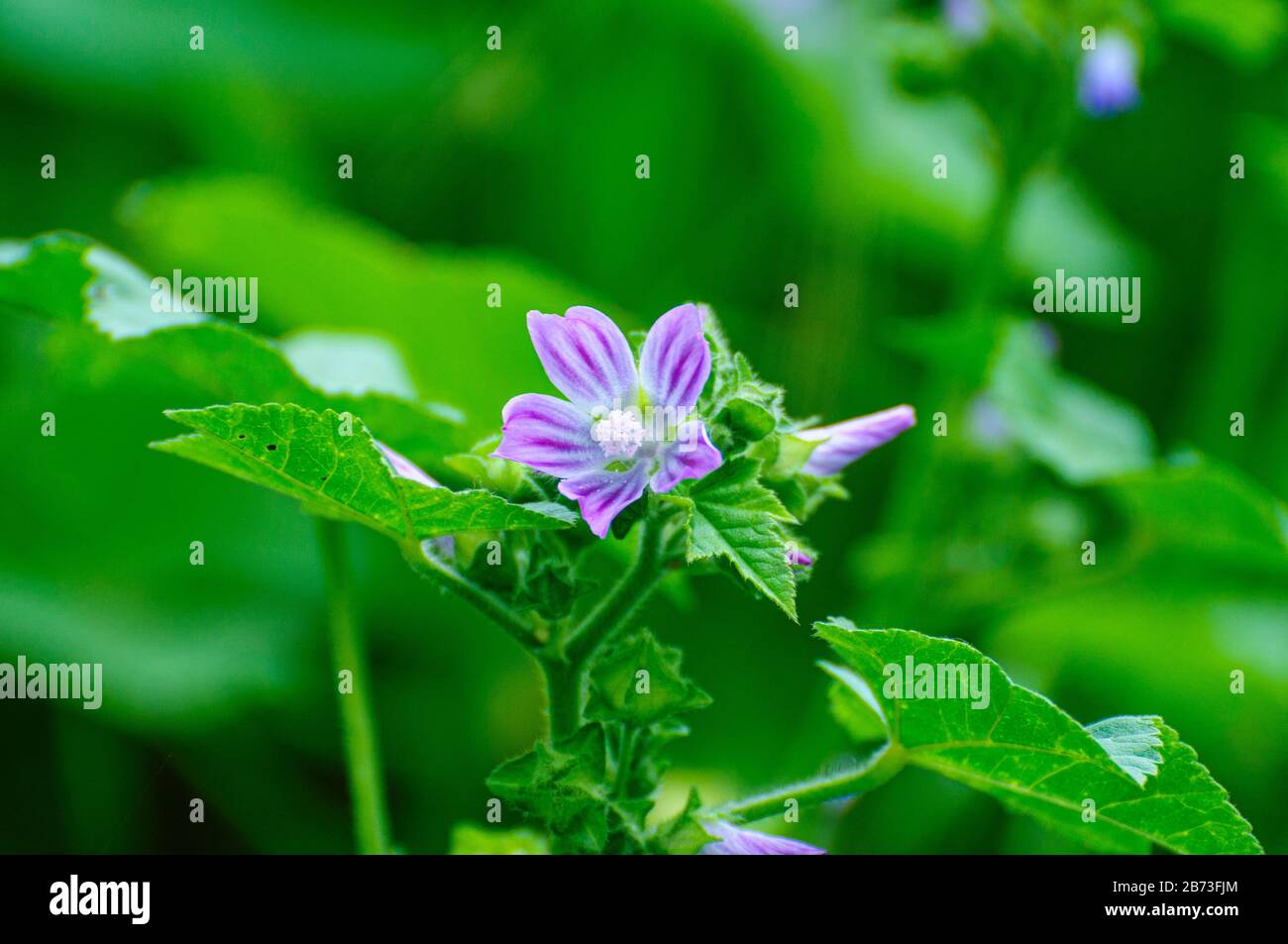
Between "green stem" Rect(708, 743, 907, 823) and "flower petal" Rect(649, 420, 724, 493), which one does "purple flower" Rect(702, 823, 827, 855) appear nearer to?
"green stem" Rect(708, 743, 907, 823)

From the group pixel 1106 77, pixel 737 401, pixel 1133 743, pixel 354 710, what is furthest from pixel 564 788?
pixel 1106 77

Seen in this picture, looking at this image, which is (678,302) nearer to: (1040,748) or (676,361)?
(676,361)

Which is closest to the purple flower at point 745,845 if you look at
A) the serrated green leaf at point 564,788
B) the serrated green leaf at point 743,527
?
the serrated green leaf at point 564,788

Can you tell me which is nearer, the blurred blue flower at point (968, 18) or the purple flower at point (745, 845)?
the purple flower at point (745, 845)

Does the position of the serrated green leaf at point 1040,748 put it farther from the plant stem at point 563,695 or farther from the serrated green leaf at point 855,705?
the plant stem at point 563,695

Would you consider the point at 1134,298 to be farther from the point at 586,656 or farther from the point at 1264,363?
the point at 586,656
